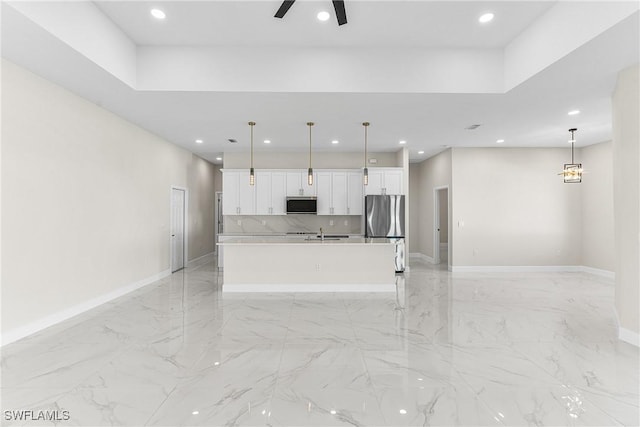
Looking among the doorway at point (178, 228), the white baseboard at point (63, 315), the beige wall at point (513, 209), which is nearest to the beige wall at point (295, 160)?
the doorway at point (178, 228)

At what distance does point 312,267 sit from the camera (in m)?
5.55

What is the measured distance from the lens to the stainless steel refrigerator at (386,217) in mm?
7164

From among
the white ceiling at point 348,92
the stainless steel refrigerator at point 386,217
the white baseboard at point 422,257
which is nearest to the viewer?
the white ceiling at point 348,92

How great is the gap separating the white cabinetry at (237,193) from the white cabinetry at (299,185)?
896 mm

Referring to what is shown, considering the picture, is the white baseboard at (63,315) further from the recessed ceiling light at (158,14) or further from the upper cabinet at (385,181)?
the upper cabinet at (385,181)

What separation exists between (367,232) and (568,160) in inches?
190

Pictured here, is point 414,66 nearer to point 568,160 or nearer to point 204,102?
point 204,102

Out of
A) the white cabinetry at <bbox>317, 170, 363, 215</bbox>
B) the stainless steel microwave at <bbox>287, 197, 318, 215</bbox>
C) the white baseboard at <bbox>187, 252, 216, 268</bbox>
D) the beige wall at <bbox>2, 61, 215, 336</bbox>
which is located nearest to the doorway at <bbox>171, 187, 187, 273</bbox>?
the white baseboard at <bbox>187, 252, 216, 268</bbox>

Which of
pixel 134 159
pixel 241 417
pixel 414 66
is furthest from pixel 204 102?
pixel 241 417

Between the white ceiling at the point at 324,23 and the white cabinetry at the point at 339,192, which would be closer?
the white ceiling at the point at 324,23

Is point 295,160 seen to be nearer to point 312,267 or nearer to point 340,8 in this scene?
point 312,267

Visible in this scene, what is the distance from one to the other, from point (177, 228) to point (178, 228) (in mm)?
67

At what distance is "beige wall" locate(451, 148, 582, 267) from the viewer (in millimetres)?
7387

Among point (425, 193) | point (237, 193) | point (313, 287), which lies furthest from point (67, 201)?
point (425, 193)
